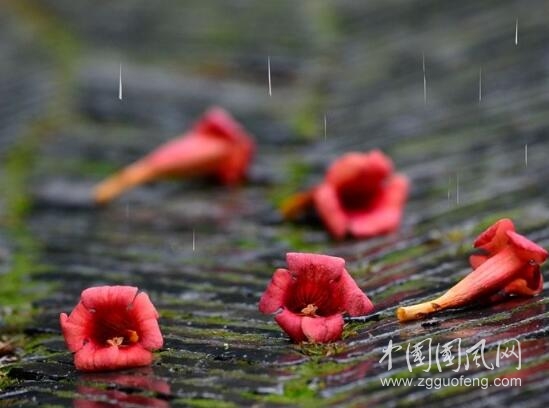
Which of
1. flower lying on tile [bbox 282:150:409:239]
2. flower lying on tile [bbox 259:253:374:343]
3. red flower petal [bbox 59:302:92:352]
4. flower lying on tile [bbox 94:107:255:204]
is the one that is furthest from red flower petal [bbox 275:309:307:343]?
flower lying on tile [bbox 94:107:255:204]

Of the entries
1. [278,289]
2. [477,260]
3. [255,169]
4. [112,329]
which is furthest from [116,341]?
[255,169]

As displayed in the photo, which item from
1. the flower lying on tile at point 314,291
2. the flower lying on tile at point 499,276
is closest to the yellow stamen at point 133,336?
the flower lying on tile at point 314,291

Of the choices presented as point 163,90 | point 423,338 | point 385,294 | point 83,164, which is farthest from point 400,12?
point 423,338

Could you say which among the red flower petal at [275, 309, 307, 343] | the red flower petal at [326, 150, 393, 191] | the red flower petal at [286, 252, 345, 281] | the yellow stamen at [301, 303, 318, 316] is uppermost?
the red flower petal at [326, 150, 393, 191]

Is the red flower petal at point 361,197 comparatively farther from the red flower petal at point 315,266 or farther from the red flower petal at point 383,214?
the red flower petal at point 315,266

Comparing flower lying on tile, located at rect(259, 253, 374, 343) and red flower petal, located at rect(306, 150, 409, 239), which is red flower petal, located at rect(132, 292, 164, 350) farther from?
red flower petal, located at rect(306, 150, 409, 239)

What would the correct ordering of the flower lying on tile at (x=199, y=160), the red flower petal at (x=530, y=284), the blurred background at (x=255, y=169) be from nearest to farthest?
the blurred background at (x=255, y=169)
the red flower petal at (x=530, y=284)
the flower lying on tile at (x=199, y=160)

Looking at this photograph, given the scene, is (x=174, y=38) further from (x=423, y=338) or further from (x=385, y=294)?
(x=423, y=338)
